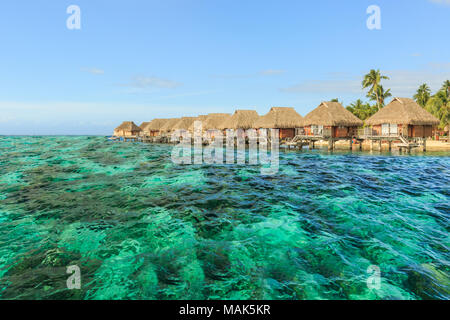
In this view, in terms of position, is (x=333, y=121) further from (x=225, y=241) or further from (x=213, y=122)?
(x=225, y=241)

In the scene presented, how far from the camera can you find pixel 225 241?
507cm

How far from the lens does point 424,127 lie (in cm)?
2758

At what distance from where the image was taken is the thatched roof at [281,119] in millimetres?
32250

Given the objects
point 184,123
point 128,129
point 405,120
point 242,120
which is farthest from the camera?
point 128,129

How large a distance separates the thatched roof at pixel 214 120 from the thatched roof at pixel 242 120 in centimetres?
344

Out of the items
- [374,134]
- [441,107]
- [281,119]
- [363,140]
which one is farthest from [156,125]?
[441,107]

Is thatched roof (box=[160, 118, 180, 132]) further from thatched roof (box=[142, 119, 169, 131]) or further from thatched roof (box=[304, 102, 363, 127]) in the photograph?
thatched roof (box=[304, 102, 363, 127])

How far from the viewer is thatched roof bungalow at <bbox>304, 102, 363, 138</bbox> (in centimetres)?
2914

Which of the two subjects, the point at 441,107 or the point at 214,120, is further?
the point at 214,120

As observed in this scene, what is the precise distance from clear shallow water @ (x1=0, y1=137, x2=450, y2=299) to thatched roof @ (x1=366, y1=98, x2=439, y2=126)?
21794 mm

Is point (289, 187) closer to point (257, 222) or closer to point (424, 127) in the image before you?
point (257, 222)

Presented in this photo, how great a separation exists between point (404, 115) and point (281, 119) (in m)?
14.4

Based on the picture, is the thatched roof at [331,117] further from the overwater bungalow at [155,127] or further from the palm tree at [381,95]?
the overwater bungalow at [155,127]

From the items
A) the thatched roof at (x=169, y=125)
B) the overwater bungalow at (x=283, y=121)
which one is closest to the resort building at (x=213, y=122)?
the overwater bungalow at (x=283, y=121)
